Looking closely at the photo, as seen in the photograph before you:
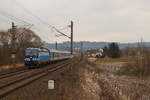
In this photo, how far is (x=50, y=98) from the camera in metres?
9.40

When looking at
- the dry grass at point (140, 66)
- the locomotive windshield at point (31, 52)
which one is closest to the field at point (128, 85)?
the dry grass at point (140, 66)

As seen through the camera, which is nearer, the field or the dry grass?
the field

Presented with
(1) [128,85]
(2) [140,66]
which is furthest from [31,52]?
(2) [140,66]

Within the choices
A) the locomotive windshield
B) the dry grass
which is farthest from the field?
the locomotive windshield

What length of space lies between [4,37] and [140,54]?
3663cm

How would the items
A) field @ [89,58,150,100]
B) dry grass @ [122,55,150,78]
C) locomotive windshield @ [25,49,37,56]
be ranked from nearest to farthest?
1. field @ [89,58,150,100]
2. locomotive windshield @ [25,49,37,56]
3. dry grass @ [122,55,150,78]

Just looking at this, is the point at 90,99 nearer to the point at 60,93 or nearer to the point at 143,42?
the point at 60,93

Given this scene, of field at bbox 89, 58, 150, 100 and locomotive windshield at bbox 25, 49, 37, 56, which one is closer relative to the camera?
field at bbox 89, 58, 150, 100

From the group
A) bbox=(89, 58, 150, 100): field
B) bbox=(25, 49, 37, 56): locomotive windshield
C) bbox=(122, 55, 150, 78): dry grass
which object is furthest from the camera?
bbox=(122, 55, 150, 78): dry grass

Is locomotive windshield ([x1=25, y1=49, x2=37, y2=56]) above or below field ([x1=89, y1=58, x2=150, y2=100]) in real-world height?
above

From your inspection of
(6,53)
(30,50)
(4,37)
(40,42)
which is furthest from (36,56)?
(40,42)

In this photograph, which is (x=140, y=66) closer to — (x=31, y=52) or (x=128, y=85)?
(x=128, y=85)

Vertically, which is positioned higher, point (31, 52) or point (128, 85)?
point (31, 52)

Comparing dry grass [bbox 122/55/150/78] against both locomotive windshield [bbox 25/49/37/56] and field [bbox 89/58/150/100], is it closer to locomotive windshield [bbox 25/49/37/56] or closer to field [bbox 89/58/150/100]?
field [bbox 89/58/150/100]
